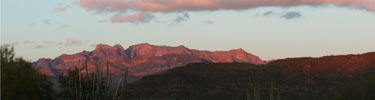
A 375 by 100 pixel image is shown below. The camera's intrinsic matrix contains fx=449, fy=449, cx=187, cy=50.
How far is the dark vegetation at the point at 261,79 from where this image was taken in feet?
160

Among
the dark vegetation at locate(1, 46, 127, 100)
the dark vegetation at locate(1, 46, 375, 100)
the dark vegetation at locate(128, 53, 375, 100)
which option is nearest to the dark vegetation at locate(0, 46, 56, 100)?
the dark vegetation at locate(1, 46, 127, 100)

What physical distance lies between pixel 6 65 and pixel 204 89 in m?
33.5

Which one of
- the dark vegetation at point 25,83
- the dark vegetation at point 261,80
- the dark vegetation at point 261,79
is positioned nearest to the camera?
the dark vegetation at point 25,83

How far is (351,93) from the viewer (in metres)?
29.7

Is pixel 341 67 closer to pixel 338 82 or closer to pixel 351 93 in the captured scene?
pixel 338 82

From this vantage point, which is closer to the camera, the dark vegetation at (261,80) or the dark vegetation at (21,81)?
the dark vegetation at (21,81)

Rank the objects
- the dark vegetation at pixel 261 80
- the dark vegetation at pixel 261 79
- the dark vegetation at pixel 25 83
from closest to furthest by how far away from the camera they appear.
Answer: the dark vegetation at pixel 25 83 < the dark vegetation at pixel 261 80 < the dark vegetation at pixel 261 79

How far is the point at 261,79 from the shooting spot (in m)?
54.4

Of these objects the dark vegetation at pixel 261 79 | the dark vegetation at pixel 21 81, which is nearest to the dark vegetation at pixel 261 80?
the dark vegetation at pixel 261 79

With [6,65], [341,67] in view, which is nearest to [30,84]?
[6,65]

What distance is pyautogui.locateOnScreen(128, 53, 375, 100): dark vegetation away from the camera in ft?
160

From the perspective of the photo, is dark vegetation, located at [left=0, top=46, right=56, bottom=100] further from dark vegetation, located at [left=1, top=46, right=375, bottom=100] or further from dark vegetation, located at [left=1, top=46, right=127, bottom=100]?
Result: dark vegetation, located at [left=1, top=46, right=375, bottom=100]

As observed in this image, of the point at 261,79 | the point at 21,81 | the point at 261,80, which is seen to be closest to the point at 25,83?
the point at 21,81

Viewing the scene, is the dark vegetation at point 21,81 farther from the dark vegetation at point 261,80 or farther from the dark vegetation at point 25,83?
the dark vegetation at point 261,80
